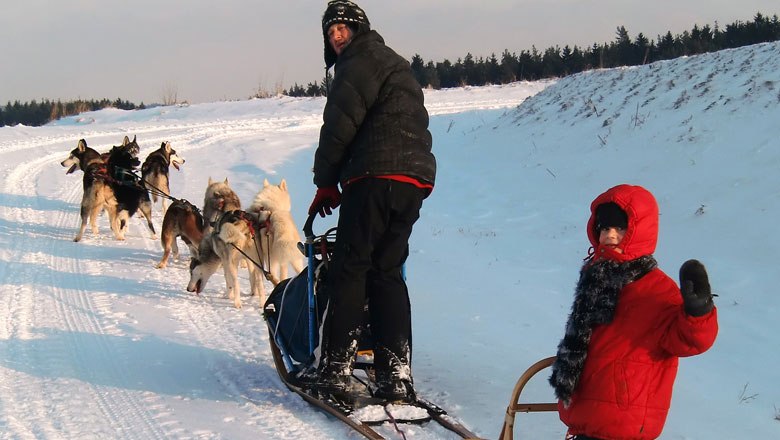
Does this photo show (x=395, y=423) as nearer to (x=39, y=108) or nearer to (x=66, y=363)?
(x=66, y=363)

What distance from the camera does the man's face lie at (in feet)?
12.4

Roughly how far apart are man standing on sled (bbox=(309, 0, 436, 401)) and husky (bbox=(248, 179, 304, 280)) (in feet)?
7.77

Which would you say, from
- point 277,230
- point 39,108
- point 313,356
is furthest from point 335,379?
point 39,108

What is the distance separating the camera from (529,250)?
7.78 metres

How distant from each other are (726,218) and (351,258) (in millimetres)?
4867

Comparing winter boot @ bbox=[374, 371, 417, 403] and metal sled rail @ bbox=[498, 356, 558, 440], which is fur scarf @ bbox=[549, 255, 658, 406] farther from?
winter boot @ bbox=[374, 371, 417, 403]

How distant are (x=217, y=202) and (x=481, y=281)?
288 centimetres

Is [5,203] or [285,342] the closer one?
[285,342]

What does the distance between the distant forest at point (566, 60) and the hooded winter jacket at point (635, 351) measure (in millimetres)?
29074

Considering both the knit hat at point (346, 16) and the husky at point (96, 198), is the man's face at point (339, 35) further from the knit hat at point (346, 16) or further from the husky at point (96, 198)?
the husky at point (96, 198)

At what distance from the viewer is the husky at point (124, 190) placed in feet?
32.0

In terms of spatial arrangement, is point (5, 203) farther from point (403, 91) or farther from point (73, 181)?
point (403, 91)

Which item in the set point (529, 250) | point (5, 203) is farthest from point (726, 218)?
point (5, 203)

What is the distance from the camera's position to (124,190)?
32.1ft
